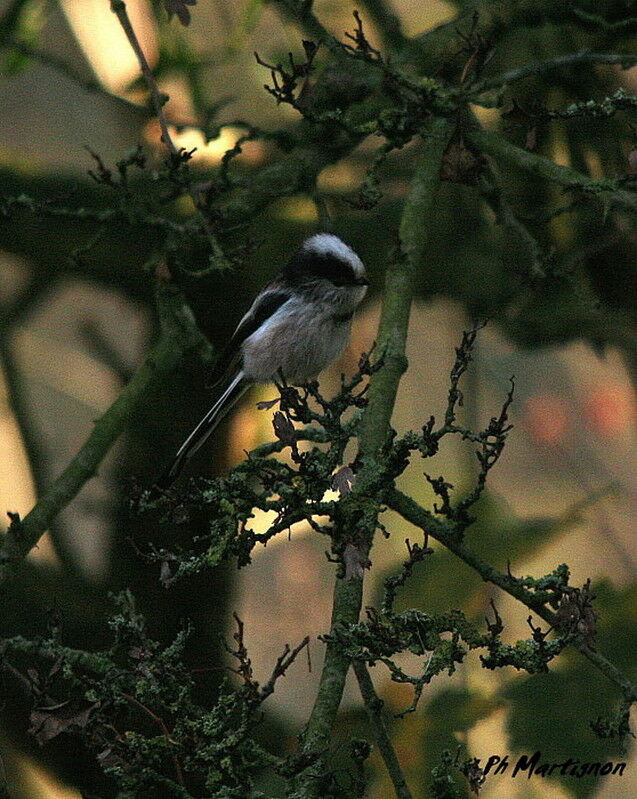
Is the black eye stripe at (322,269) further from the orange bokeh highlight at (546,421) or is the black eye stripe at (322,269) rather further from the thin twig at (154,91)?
→ the orange bokeh highlight at (546,421)

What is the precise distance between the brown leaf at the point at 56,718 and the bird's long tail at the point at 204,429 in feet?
4.36

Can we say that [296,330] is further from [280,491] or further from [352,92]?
[280,491]

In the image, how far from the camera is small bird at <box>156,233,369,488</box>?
15.7ft

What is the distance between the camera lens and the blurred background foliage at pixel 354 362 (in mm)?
4207

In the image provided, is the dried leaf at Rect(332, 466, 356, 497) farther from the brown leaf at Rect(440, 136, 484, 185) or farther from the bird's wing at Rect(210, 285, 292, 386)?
the bird's wing at Rect(210, 285, 292, 386)

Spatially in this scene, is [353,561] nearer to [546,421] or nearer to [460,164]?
[460,164]

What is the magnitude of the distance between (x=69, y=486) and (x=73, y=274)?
7.55ft

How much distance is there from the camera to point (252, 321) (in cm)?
498

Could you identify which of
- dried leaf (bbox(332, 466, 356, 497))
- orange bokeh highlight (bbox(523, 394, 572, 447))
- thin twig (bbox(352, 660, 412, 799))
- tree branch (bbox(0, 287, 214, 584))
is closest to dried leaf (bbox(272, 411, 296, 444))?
dried leaf (bbox(332, 466, 356, 497))

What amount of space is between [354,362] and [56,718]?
3.64 m

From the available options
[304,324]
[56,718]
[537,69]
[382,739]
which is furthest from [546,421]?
[56,718]

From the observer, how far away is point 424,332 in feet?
29.8

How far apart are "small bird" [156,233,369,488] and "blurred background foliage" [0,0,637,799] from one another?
33cm

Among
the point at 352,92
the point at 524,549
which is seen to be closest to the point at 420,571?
the point at 524,549
